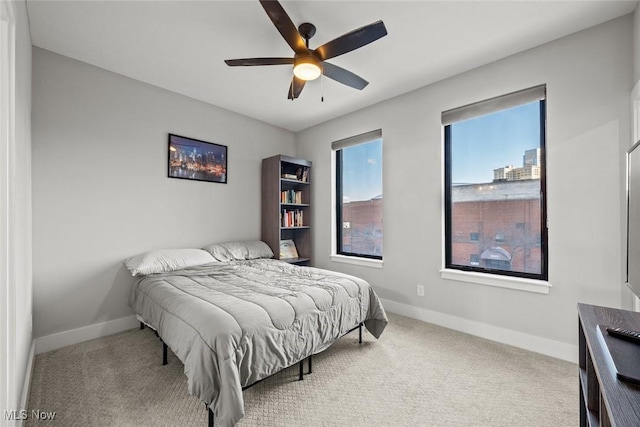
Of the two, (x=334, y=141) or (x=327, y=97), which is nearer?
(x=327, y=97)

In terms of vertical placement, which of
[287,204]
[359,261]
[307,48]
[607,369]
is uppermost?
[307,48]

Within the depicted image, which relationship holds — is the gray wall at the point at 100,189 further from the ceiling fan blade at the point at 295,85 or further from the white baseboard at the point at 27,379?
the ceiling fan blade at the point at 295,85

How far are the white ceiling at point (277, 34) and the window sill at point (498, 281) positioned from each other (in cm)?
203

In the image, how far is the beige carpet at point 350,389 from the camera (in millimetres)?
1656

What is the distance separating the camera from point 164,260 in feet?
9.41

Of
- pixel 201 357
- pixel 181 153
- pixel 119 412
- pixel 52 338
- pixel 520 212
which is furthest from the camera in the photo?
pixel 181 153

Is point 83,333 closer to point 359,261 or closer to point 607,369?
point 359,261

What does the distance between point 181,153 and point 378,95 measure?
95.7 inches

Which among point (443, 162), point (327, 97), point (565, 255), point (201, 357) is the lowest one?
point (201, 357)

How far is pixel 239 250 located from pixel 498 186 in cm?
298

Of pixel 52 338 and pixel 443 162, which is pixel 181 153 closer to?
pixel 52 338

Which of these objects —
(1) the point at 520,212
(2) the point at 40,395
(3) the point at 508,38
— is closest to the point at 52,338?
(2) the point at 40,395

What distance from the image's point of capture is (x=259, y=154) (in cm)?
420

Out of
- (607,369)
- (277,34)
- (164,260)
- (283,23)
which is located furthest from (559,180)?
(164,260)
